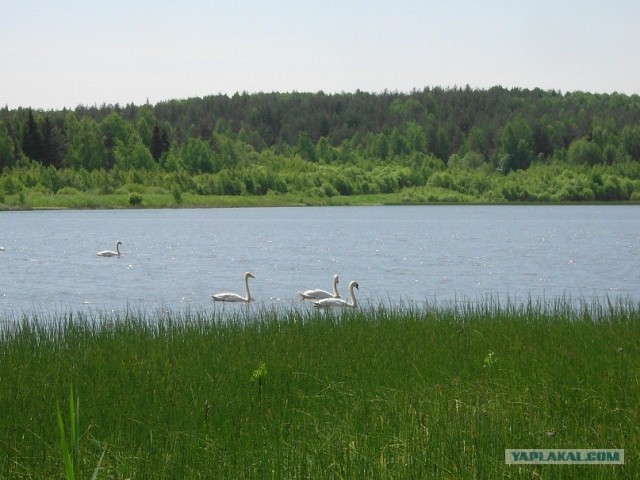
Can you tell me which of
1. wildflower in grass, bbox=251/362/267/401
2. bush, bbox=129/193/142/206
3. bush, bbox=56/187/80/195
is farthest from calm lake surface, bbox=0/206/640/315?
bush, bbox=129/193/142/206

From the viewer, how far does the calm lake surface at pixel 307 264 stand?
83.5ft

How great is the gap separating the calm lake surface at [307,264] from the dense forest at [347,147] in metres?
46.5

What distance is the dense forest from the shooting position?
4296 inches

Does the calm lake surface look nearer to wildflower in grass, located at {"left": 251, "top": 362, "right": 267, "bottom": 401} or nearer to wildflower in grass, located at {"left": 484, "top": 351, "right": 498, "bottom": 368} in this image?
wildflower in grass, located at {"left": 484, "top": 351, "right": 498, "bottom": 368}

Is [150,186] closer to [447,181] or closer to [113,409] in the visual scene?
[447,181]

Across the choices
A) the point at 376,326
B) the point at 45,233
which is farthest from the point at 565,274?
the point at 45,233

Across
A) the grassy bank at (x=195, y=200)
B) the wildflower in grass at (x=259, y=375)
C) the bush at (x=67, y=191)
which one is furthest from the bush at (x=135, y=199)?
the wildflower in grass at (x=259, y=375)

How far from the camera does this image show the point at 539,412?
9086mm

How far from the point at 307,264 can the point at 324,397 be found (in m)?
26.2

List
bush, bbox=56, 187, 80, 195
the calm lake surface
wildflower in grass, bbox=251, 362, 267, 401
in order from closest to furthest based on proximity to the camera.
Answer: wildflower in grass, bbox=251, 362, 267, 401 → the calm lake surface → bush, bbox=56, 187, 80, 195

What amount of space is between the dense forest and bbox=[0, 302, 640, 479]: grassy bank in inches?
3310

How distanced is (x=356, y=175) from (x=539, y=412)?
4930 inches

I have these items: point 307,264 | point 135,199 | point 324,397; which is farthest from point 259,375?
point 135,199

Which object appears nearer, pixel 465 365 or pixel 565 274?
pixel 465 365
